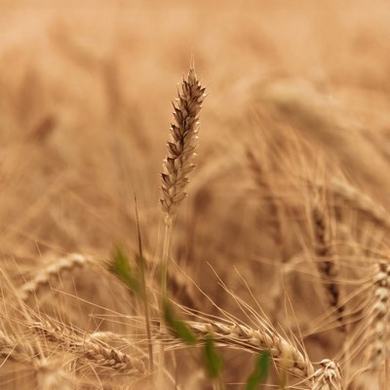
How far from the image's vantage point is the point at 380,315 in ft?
2.52

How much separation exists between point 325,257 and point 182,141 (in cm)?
40

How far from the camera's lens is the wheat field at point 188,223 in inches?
26.2

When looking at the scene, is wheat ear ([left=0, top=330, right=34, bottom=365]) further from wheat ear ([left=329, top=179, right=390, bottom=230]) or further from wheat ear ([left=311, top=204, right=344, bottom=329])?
wheat ear ([left=329, top=179, right=390, bottom=230])

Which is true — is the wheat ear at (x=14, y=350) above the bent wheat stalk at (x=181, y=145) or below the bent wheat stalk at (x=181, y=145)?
below

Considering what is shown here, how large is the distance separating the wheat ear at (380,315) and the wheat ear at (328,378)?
0.10 m

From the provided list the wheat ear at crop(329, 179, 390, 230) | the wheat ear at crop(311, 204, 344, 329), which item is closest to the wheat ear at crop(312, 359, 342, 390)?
the wheat ear at crop(311, 204, 344, 329)

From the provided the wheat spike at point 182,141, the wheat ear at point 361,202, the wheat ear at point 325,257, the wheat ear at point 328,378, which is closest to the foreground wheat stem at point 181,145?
the wheat spike at point 182,141

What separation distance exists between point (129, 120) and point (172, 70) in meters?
0.85

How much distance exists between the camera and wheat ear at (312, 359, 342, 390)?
62 cm

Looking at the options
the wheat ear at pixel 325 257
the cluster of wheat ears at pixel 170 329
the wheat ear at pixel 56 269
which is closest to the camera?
the cluster of wheat ears at pixel 170 329

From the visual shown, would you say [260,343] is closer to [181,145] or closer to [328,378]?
[328,378]

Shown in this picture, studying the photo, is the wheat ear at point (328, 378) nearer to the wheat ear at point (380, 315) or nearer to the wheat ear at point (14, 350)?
the wheat ear at point (380, 315)

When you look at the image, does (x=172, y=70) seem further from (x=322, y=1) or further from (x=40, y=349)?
(x=322, y=1)

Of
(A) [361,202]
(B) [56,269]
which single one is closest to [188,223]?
(A) [361,202]
